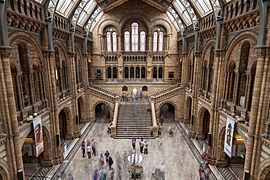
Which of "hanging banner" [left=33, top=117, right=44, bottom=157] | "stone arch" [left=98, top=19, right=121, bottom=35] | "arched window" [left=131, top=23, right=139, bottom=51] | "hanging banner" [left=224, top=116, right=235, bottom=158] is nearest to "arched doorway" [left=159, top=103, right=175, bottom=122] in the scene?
"arched window" [left=131, top=23, right=139, bottom=51]

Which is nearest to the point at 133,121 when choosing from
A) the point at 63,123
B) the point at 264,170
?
the point at 63,123

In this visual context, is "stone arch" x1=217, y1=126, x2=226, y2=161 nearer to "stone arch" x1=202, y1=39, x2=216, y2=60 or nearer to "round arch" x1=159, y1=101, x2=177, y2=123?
"stone arch" x1=202, y1=39, x2=216, y2=60

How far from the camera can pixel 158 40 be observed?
29344mm

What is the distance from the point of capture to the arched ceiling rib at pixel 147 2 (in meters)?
15.4

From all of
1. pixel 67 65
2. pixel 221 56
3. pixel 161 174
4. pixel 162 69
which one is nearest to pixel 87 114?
pixel 67 65

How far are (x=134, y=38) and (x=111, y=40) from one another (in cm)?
355

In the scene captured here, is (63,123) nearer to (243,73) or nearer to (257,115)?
(243,73)

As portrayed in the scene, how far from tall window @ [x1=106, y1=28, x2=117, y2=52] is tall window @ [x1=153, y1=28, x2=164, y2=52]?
6.09 metres

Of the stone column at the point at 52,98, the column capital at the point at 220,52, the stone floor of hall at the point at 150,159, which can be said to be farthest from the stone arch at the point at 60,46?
the column capital at the point at 220,52

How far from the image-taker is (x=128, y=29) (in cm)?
2878

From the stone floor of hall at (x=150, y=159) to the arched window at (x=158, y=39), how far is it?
13917 mm

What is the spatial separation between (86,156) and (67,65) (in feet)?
31.2

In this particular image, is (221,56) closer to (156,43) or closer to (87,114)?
(156,43)

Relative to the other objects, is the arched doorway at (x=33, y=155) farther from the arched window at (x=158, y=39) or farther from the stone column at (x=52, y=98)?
the arched window at (x=158, y=39)
